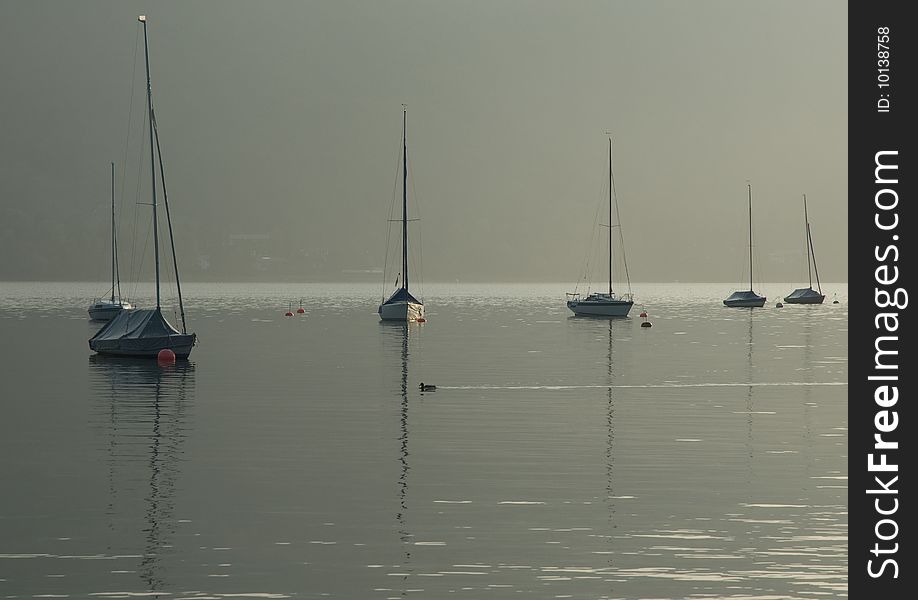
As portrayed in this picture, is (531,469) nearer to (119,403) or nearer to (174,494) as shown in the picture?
(174,494)

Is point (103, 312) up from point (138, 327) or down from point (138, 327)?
up

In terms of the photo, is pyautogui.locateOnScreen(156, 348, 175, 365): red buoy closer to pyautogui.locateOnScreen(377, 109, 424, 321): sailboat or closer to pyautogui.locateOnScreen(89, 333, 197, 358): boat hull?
pyautogui.locateOnScreen(89, 333, 197, 358): boat hull

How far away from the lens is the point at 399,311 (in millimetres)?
128000

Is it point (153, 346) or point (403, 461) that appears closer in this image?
point (403, 461)

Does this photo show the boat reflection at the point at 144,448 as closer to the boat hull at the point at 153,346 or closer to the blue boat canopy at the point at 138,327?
the boat hull at the point at 153,346

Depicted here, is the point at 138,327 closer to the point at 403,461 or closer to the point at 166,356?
the point at 166,356

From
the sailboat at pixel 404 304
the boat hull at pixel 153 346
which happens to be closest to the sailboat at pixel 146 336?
the boat hull at pixel 153 346

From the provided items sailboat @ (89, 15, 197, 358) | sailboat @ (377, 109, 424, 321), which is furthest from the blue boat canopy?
sailboat @ (377, 109, 424, 321)

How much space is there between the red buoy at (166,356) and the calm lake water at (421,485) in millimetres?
3449

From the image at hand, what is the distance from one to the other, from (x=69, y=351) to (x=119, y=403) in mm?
36871

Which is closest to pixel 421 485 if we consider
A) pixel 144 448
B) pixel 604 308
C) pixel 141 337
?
pixel 144 448

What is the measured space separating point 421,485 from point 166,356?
133ft

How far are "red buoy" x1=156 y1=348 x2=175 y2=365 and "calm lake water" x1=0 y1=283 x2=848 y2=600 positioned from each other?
3.45 m
